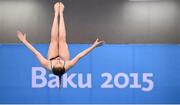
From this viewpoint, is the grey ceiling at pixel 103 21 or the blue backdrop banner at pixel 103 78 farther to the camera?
the grey ceiling at pixel 103 21

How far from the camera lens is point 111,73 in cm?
788

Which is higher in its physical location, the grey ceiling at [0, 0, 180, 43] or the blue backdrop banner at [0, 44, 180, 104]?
the grey ceiling at [0, 0, 180, 43]

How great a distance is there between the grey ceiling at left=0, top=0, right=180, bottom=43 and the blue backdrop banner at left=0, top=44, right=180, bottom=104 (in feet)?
0.99

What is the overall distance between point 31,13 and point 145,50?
2.64m

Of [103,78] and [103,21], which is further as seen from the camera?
[103,21]

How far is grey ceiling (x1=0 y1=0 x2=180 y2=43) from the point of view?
8039 mm

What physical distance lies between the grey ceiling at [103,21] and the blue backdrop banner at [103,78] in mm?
303

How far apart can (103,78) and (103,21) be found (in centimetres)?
126

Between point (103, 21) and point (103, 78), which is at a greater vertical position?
point (103, 21)

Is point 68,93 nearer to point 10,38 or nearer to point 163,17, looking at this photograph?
point 10,38

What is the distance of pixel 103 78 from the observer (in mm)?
7844

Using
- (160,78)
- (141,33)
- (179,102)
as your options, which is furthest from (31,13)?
(179,102)

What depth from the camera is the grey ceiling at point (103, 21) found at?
8.04 meters

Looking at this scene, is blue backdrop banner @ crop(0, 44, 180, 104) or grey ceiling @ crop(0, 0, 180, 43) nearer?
blue backdrop banner @ crop(0, 44, 180, 104)
